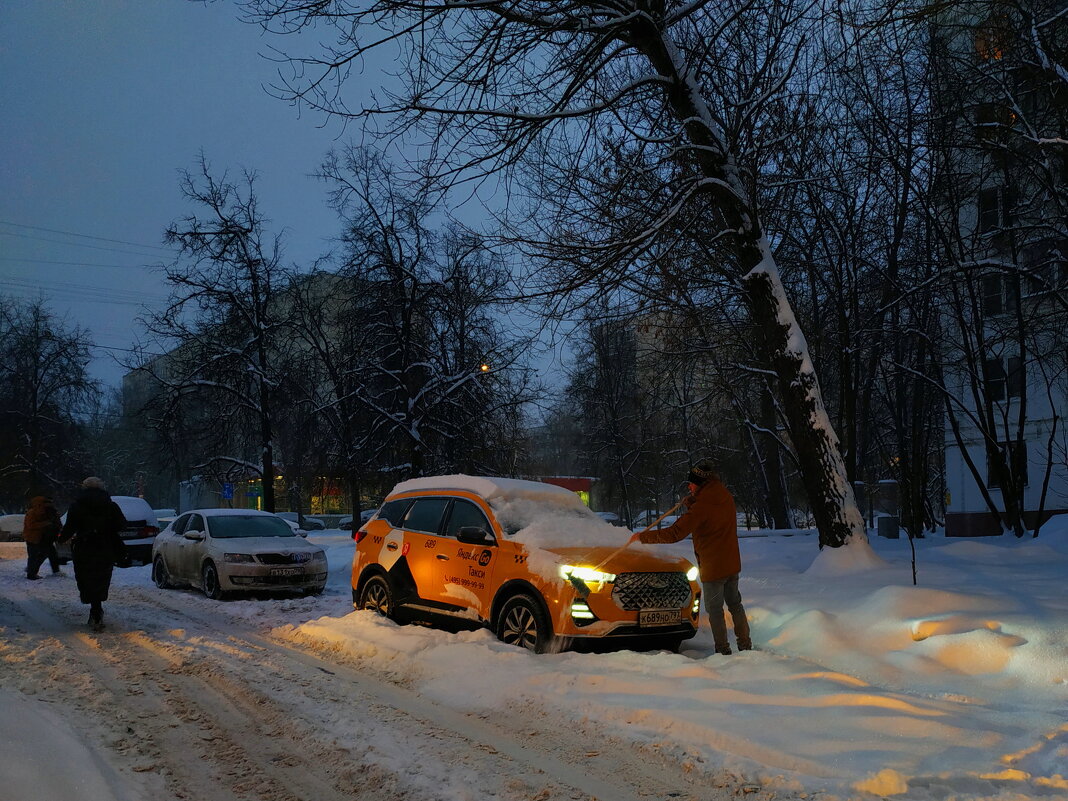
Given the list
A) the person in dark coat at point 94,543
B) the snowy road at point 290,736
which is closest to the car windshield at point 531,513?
the snowy road at point 290,736

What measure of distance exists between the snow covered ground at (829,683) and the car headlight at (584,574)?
66cm

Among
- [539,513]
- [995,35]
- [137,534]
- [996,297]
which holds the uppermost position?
[995,35]

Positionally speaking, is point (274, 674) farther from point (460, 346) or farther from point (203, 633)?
point (460, 346)

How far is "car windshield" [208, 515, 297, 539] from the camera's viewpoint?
46.8 feet

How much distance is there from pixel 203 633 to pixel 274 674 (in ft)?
9.08

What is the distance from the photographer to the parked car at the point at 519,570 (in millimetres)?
7684

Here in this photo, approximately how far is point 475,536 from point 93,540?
5.11 metres

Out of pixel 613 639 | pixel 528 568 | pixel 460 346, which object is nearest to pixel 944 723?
pixel 613 639

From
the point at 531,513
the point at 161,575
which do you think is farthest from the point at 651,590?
the point at 161,575

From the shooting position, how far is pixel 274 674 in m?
7.40

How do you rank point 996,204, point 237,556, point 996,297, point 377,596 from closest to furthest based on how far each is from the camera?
1. point 377,596
2. point 237,556
3. point 996,204
4. point 996,297

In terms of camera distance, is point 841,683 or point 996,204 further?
point 996,204

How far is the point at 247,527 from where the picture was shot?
1456cm

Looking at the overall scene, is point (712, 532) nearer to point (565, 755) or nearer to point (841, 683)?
point (841, 683)
